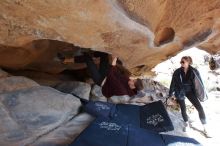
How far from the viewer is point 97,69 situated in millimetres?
5355

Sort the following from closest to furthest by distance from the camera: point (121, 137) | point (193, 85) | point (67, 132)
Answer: point (121, 137)
point (67, 132)
point (193, 85)

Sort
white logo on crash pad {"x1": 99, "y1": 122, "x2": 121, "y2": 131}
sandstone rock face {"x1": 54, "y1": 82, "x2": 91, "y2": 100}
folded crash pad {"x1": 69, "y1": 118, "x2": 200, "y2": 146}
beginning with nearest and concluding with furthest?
folded crash pad {"x1": 69, "y1": 118, "x2": 200, "y2": 146}
white logo on crash pad {"x1": 99, "y1": 122, "x2": 121, "y2": 131}
sandstone rock face {"x1": 54, "y1": 82, "x2": 91, "y2": 100}

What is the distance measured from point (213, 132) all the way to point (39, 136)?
11.8ft

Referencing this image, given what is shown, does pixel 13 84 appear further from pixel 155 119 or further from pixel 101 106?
pixel 155 119

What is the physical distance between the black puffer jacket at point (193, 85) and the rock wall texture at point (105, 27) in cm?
61

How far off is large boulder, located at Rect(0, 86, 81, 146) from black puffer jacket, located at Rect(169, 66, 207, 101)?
1.79 metres

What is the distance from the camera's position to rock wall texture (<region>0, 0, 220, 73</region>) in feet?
11.3

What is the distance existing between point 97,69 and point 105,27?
1.54 metres

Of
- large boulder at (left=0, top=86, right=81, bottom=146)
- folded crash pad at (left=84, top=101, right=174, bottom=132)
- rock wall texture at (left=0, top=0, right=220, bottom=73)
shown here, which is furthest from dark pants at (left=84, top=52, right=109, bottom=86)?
folded crash pad at (left=84, top=101, right=174, bottom=132)

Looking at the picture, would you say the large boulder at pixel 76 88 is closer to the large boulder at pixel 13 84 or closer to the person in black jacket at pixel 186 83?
the large boulder at pixel 13 84

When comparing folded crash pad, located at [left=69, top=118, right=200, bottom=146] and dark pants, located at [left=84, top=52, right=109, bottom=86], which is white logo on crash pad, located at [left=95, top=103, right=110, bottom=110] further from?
dark pants, located at [left=84, top=52, right=109, bottom=86]

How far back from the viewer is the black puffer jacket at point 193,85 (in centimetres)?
489

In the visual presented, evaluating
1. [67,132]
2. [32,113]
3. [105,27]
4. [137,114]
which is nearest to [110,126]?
[67,132]

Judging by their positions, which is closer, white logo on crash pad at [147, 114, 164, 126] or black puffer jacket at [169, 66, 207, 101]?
white logo on crash pad at [147, 114, 164, 126]
